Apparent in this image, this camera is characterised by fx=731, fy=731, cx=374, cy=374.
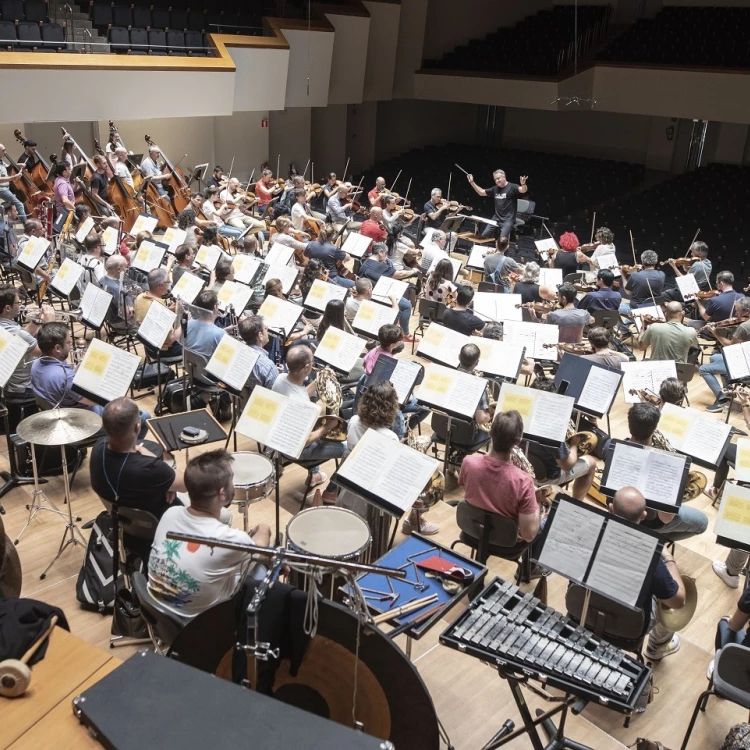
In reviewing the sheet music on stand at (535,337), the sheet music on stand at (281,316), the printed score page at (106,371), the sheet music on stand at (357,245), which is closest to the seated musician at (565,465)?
the sheet music on stand at (535,337)

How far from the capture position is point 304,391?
5.56m

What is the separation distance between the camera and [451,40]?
22.0 m

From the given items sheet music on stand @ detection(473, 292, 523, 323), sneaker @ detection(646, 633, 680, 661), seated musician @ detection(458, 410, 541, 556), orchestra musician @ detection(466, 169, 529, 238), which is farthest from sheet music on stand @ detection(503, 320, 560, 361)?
orchestra musician @ detection(466, 169, 529, 238)

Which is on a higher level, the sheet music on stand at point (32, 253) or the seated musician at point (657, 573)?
the sheet music on stand at point (32, 253)

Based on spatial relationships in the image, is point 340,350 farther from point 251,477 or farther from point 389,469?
point 389,469

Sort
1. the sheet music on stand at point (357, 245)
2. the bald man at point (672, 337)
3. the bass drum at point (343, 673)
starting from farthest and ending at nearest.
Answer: the sheet music on stand at point (357, 245)
the bald man at point (672, 337)
the bass drum at point (343, 673)

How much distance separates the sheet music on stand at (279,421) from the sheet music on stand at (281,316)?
256 cm

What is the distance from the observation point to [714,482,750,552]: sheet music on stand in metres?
4.21

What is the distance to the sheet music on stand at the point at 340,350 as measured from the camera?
634 cm

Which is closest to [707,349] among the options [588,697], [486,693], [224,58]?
[486,693]

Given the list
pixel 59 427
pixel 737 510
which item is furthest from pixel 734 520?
pixel 59 427

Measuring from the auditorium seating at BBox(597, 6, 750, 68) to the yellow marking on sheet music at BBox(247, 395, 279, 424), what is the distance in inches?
596

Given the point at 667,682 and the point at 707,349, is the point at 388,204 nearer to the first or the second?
the point at 707,349

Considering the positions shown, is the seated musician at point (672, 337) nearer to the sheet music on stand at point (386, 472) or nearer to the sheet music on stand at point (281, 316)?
the sheet music on stand at point (281, 316)
